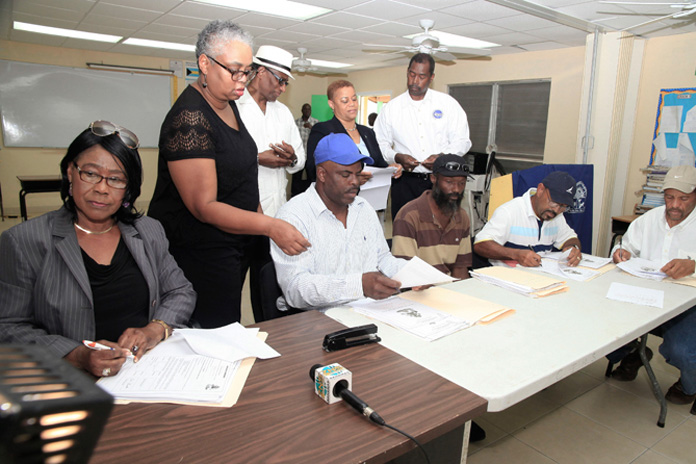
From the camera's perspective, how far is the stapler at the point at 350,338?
1.31 meters

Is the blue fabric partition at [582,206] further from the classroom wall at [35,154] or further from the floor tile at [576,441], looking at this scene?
the classroom wall at [35,154]

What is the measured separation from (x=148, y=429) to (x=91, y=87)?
8929 millimetres

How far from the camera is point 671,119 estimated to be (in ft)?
17.4

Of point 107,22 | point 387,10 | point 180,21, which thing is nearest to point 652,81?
point 387,10

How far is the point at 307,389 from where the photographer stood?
111cm

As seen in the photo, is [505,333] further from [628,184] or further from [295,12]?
[628,184]

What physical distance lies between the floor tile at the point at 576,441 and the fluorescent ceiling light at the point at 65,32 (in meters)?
7.32

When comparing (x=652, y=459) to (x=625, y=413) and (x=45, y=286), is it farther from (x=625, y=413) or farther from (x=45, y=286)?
(x=45, y=286)

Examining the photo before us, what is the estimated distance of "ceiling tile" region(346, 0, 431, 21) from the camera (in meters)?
4.59

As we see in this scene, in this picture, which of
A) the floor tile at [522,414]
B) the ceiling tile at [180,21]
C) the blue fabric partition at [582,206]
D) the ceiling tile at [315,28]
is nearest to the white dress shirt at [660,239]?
the floor tile at [522,414]

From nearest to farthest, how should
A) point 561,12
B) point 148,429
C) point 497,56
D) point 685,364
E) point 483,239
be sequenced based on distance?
point 148,429, point 685,364, point 483,239, point 561,12, point 497,56

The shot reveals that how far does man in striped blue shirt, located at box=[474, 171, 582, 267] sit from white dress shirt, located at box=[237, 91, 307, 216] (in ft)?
4.09

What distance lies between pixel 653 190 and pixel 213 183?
540 centimetres

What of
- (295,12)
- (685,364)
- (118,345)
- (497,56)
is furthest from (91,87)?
(685,364)
